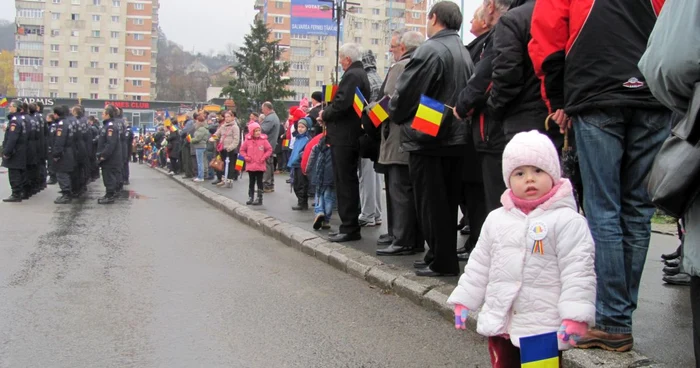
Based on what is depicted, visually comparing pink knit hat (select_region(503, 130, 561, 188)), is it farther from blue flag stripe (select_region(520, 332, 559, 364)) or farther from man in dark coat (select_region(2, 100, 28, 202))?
man in dark coat (select_region(2, 100, 28, 202))

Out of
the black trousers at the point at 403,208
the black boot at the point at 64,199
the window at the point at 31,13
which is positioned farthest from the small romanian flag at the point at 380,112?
the window at the point at 31,13

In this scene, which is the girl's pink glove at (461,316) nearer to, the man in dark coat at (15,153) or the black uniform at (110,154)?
the black uniform at (110,154)

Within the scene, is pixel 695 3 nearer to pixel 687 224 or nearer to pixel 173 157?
pixel 687 224

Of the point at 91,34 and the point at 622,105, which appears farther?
the point at 91,34

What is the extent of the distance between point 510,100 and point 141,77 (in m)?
122

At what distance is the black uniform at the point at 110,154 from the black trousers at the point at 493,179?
482 inches

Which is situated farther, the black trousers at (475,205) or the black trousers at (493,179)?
the black trousers at (475,205)

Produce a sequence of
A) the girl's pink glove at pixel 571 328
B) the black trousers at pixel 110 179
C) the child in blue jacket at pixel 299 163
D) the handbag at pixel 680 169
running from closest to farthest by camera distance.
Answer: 1. the handbag at pixel 680 169
2. the girl's pink glove at pixel 571 328
3. the child in blue jacket at pixel 299 163
4. the black trousers at pixel 110 179

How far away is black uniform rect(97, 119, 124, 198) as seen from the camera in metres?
16.0

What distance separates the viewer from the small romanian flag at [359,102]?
8.23m

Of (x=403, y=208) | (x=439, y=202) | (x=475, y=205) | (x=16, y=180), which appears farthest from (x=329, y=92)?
(x=16, y=180)

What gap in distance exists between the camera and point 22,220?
12164 mm

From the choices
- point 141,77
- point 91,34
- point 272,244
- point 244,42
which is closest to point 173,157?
point 272,244

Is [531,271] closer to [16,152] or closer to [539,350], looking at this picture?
[539,350]
